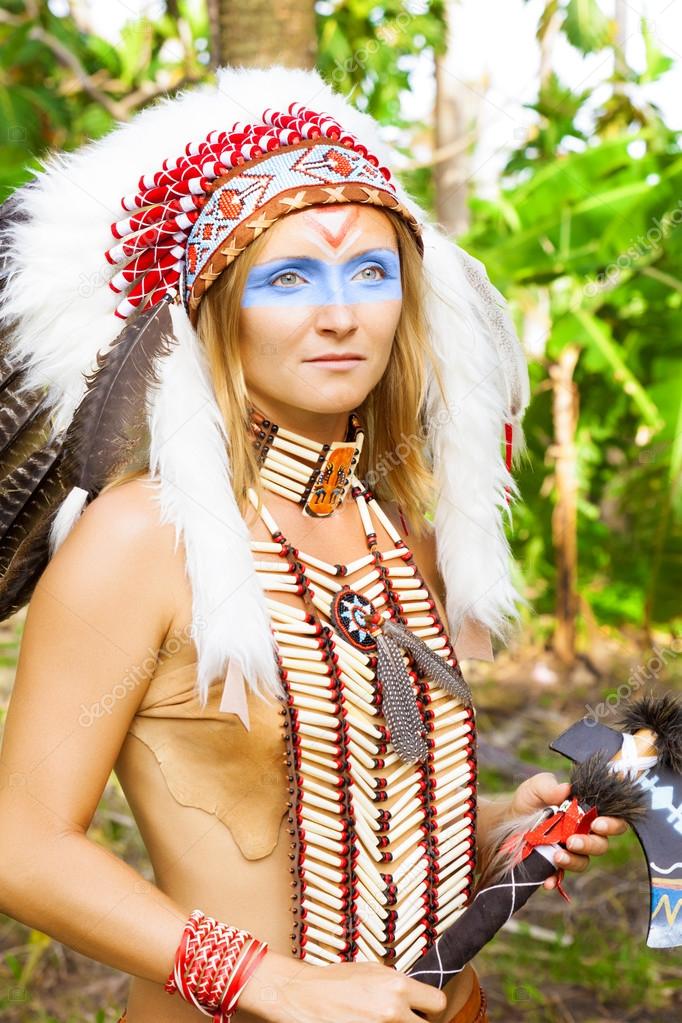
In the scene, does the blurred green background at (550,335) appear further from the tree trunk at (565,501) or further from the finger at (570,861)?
the finger at (570,861)

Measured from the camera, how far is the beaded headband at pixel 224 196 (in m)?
1.88

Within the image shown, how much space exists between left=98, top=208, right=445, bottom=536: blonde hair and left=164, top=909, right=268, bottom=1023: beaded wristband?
719 millimetres

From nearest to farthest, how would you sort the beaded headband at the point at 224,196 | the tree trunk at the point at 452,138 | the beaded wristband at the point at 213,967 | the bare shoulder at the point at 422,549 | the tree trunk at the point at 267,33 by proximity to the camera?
the beaded wristband at the point at 213,967, the beaded headband at the point at 224,196, the bare shoulder at the point at 422,549, the tree trunk at the point at 267,33, the tree trunk at the point at 452,138

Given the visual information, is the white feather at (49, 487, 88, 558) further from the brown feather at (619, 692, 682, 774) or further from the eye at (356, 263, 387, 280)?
the brown feather at (619, 692, 682, 774)

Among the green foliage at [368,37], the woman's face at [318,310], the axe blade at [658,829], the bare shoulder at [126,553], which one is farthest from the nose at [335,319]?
the green foliage at [368,37]

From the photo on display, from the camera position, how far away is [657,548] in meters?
6.01

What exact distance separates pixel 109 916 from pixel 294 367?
913mm

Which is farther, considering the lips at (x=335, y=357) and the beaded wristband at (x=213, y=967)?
the lips at (x=335, y=357)

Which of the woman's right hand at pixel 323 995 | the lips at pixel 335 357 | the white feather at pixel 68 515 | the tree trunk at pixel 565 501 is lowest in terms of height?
the tree trunk at pixel 565 501

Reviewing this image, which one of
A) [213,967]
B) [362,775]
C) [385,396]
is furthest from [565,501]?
[213,967]

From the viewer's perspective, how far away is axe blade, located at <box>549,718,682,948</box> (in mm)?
1874

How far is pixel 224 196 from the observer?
1.91 m

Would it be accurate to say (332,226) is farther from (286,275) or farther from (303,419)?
(303,419)

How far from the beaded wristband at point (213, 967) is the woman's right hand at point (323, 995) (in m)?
0.02
